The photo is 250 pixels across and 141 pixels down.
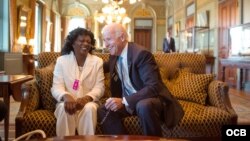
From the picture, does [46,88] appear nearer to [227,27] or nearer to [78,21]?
[227,27]

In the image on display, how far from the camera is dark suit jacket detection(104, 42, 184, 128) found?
9.04ft

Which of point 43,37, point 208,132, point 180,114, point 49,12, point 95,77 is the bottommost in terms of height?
point 208,132

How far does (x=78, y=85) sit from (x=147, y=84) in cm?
64

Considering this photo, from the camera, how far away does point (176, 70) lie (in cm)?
368

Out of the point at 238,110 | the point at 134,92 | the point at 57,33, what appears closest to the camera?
the point at 134,92

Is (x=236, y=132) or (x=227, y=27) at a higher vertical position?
(x=227, y=27)

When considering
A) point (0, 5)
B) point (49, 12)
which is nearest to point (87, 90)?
point (0, 5)

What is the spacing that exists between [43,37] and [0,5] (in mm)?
4472

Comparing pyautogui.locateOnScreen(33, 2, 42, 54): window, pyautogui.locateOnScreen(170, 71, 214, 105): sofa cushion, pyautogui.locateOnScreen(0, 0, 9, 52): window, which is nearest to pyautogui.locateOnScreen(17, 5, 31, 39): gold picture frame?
pyautogui.locateOnScreen(0, 0, 9, 52): window

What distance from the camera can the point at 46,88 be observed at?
10.6ft

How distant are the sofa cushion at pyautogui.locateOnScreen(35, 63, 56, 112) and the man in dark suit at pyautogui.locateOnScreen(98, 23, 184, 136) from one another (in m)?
0.61

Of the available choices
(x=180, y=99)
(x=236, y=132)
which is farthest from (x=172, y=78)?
(x=236, y=132)

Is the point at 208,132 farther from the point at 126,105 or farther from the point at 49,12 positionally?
the point at 49,12

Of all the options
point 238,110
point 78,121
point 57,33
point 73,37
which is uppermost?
point 57,33
